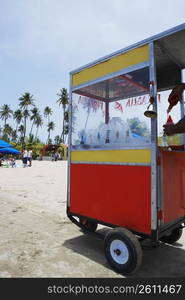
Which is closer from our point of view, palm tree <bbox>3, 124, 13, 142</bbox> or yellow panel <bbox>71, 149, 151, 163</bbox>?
yellow panel <bbox>71, 149, 151, 163</bbox>

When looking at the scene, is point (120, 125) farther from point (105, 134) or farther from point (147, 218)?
point (147, 218)

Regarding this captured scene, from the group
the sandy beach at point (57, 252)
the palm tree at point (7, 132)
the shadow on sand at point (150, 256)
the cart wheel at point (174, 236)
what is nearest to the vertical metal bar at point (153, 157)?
the shadow on sand at point (150, 256)

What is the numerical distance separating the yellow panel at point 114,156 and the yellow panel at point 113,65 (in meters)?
1.23

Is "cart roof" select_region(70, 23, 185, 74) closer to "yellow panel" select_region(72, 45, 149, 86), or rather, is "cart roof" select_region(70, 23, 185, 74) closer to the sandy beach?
"yellow panel" select_region(72, 45, 149, 86)

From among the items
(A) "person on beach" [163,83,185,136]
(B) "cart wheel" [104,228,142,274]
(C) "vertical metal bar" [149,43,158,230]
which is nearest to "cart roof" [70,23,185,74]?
(C) "vertical metal bar" [149,43,158,230]

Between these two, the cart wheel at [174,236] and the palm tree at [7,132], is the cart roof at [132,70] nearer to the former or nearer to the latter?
the cart wheel at [174,236]

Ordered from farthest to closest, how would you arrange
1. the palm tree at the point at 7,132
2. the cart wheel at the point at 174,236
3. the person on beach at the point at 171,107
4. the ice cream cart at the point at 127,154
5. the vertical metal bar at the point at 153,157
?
A: the palm tree at the point at 7,132 → the cart wheel at the point at 174,236 → the person on beach at the point at 171,107 → the ice cream cart at the point at 127,154 → the vertical metal bar at the point at 153,157

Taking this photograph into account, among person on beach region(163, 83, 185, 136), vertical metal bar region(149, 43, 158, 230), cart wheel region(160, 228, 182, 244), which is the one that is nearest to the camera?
vertical metal bar region(149, 43, 158, 230)

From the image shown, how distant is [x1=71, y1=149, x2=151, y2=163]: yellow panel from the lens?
269 cm

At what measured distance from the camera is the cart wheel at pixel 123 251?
8.32 ft

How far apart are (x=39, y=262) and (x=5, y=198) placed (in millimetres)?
4572

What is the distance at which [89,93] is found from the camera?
374cm

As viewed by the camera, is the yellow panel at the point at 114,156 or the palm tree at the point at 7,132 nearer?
the yellow panel at the point at 114,156

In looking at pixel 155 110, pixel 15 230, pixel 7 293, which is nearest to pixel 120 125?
pixel 155 110
